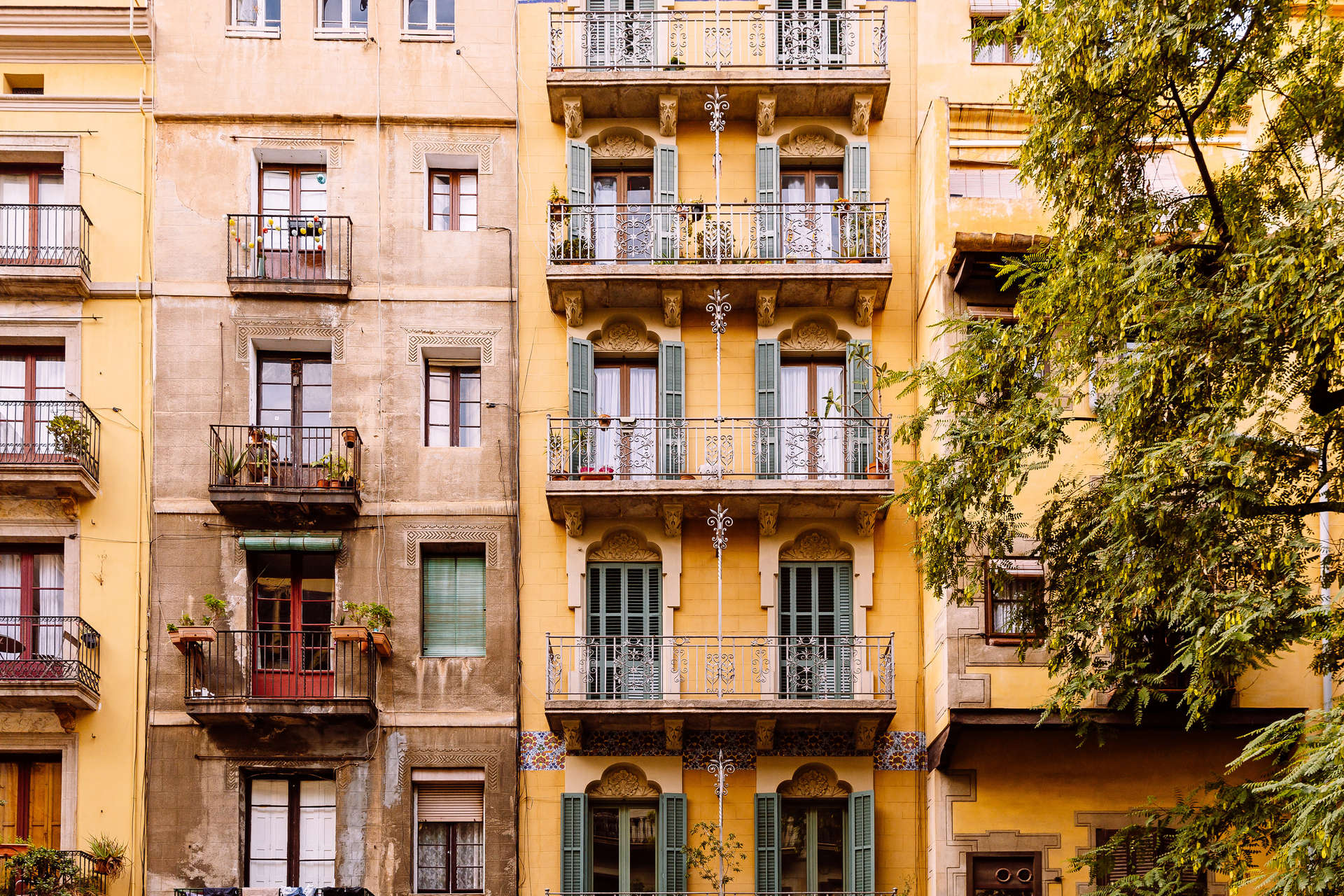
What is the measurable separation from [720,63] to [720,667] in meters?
8.70

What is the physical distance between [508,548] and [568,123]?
6303 millimetres

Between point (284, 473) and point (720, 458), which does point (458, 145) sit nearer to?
point (284, 473)

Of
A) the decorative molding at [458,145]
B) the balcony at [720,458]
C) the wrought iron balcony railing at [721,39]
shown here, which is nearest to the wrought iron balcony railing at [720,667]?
the balcony at [720,458]

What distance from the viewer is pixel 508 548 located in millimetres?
22484

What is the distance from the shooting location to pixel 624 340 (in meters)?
23.3

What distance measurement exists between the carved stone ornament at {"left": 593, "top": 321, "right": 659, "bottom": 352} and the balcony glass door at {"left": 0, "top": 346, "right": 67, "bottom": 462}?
25.0 feet

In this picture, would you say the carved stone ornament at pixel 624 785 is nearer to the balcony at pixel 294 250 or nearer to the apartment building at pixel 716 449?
the apartment building at pixel 716 449

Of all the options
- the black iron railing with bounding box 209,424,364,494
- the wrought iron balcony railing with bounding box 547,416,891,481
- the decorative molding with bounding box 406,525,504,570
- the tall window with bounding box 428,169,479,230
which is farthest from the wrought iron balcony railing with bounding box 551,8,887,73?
the decorative molding with bounding box 406,525,504,570

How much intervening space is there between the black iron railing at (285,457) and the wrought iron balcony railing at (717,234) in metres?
4.04

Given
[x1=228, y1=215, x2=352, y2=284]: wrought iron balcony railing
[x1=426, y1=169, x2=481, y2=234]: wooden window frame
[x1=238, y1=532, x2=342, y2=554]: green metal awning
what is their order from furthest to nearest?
[x1=426, y1=169, x2=481, y2=234]: wooden window frame, [x1=228, y1=215, x2=352, y2=284]: wrought iron balcony railing, [x1=238, y1=532, x2=342, y2=554]: green metal awning

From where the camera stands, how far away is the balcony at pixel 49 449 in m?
21.7

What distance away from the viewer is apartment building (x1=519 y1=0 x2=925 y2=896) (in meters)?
21.5

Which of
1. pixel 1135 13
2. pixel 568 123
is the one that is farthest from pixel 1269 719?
pixel 568 123

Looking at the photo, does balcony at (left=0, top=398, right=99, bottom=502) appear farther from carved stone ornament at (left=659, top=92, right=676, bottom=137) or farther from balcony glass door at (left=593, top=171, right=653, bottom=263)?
carved stone ornament at (left=659, top=92, right=676, bottom=137)
